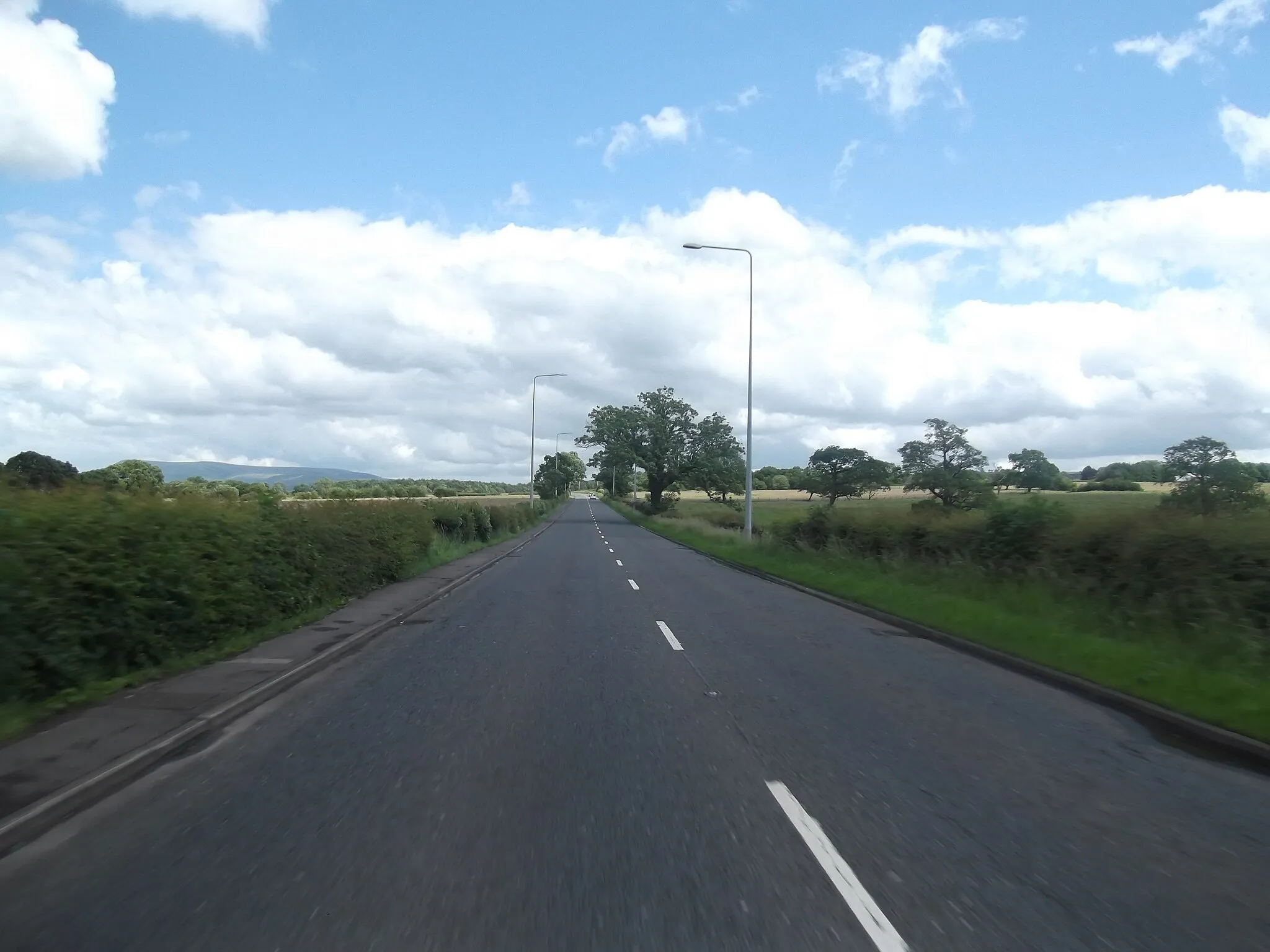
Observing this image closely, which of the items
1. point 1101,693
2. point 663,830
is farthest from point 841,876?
point 1101,693

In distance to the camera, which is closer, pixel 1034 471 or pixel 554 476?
pixel 1034 471

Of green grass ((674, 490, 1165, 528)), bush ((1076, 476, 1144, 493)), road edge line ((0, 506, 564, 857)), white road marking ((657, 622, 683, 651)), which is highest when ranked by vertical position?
bush ((1076, 476, 1144, 493))

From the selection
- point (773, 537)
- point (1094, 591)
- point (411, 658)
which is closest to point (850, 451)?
point (773, 537)

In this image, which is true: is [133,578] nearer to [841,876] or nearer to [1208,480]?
[841,876]

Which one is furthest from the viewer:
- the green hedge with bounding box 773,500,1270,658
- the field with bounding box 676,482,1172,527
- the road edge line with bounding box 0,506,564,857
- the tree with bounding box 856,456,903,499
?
the tree with bounding box 856,456,903,499

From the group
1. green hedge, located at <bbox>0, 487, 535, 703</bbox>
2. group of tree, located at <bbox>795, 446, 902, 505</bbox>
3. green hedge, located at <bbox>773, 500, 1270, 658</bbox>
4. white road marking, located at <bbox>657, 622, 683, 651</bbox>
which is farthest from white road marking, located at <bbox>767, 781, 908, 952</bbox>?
group of tree, located at <bbox>795, 446, 902, 505</bbox>

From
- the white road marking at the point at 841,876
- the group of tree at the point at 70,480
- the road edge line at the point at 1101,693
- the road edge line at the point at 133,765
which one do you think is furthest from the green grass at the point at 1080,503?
the group of tree at the point at 70,480

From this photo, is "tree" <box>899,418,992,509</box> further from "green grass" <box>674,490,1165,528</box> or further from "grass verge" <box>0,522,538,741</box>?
"grass verge" <box>0,522,538,741</box>

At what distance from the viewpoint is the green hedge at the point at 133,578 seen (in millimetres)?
7582

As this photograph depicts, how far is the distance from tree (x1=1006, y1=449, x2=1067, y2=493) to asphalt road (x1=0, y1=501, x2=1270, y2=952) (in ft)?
58.7

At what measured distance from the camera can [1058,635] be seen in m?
12.1

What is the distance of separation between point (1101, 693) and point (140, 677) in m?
9.90

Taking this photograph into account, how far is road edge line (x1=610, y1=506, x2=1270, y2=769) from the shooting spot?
7277 millimetres

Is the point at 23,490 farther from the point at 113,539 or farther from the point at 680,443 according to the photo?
the point at 680,443
